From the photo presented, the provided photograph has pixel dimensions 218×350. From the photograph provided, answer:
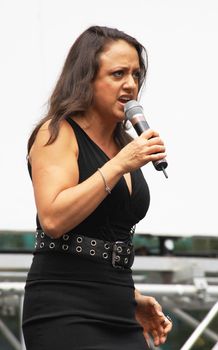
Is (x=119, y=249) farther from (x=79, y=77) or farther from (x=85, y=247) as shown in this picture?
(x=79, y=77)

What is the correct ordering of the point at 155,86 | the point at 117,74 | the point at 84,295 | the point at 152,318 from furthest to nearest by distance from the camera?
the point at 155,86, the point at 152,318, the point at 117,74, the point at 84,295

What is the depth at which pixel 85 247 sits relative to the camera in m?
2.41

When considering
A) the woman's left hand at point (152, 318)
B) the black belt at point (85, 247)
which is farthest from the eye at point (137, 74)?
the woman's left hand at point (152, 318)

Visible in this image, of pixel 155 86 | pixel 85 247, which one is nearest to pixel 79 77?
pixel 85 247

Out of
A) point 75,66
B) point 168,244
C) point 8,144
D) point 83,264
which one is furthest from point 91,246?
point 168,244

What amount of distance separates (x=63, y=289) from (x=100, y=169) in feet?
0.99

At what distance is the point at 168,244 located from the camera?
4.16 metres

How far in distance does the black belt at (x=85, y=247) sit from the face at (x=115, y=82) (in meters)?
0.33

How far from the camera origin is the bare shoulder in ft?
7.89

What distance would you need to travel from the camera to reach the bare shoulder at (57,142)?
240 centimetres

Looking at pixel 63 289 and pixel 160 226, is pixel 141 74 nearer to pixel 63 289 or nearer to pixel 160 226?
pixel 63 289

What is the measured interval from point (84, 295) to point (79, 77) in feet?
1.80

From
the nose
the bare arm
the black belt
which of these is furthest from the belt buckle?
the nose

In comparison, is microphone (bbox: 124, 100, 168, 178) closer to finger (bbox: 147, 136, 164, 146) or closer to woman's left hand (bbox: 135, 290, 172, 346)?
finger (bbox: 147, 136, 164, 146)
